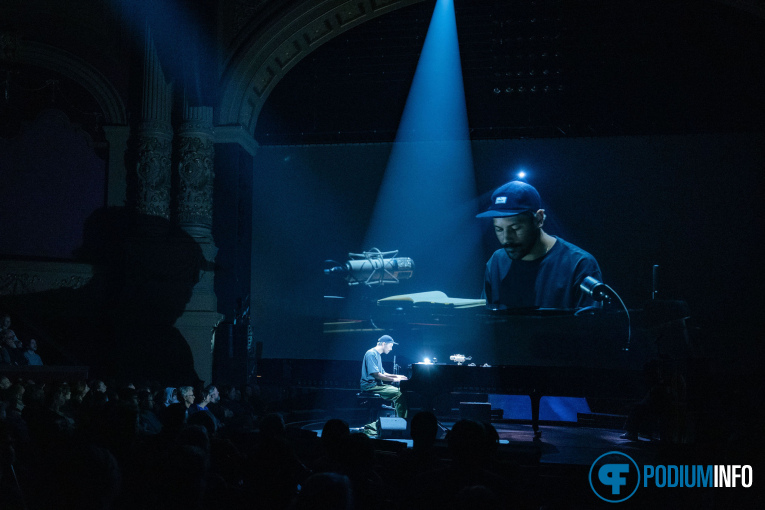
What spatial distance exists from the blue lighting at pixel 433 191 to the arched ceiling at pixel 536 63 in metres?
0.38

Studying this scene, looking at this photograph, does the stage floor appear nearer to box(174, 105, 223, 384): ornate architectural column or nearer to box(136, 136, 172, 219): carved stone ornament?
box(174, 105, 223, 384): ornate architectural column

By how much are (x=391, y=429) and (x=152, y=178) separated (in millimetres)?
6366

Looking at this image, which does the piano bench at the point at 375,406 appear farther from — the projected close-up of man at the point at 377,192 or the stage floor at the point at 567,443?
the stage floor at the point at 567,443

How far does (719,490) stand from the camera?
4438 mm

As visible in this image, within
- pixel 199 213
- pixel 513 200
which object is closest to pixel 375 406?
pixel 199 213

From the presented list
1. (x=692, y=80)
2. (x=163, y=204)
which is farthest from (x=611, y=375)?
(x=163, y=204)

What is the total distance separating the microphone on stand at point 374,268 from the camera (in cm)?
1351

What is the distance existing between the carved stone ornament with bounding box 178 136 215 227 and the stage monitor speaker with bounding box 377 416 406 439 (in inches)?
214

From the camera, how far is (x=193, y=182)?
38.7 ft

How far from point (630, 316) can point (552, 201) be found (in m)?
2.53

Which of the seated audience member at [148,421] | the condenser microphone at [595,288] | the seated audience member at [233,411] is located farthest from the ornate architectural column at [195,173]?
the condenser microphone at [595,288]

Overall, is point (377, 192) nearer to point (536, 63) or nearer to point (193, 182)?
point (193, 182)

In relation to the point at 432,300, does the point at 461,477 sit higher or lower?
lower

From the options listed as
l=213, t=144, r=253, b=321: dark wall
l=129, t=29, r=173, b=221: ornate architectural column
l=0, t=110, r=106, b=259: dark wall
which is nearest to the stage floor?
l=213, t=144, r=253, b=321: dark wall
